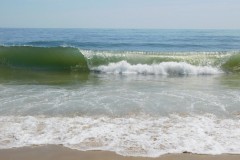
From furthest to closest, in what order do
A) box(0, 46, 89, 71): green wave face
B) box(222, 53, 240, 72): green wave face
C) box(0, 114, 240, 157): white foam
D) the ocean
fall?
1. box(0, 46, 89, 71): green wave face
2. box(222, 53, 240, 72): green wave face
3. the ocean
4. box(0, 114, 240, 157): white foam

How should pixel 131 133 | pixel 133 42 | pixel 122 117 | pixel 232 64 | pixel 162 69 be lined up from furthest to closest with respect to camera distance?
pixel 133 42, pixel 232 64, pixel 162 69, pixel 122 117, pixel 131 133

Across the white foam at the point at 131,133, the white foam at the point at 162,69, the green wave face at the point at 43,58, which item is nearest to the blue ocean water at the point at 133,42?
the green wave face at the point at 43,58

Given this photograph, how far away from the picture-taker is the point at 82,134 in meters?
5.59

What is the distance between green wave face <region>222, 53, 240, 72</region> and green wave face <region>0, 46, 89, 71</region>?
6.44 m

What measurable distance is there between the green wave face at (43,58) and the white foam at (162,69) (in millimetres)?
1438

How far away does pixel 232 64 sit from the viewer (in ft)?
54.1

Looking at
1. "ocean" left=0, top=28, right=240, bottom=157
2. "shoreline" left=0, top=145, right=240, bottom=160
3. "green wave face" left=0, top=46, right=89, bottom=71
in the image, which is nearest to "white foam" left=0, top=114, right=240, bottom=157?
"ocean" left=0, top=28, right=240, bottom=157

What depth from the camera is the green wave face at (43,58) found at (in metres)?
16.4

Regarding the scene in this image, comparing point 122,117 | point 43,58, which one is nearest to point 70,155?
point 122,117

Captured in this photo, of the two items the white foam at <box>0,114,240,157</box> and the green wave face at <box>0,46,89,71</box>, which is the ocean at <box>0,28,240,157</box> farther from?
the green wave face at <box>0,46,89,71</box>

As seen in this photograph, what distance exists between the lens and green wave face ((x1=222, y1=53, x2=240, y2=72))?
1596cm

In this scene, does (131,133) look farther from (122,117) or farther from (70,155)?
(70,155)

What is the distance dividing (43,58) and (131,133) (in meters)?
13.0

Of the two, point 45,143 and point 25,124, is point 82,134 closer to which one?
point 45,143
